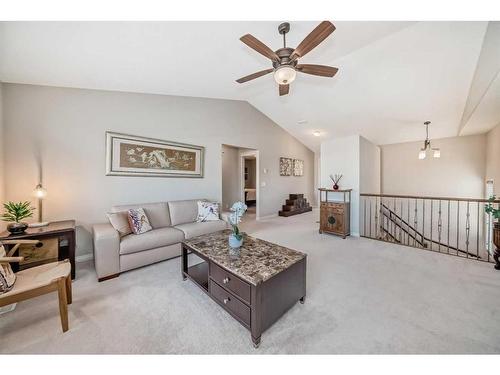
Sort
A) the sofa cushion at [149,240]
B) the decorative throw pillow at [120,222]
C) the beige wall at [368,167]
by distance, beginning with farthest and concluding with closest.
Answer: the beige wall at [368,167]
the decorative throw pillow at [120,222]
the sofa cushion at [149,240]

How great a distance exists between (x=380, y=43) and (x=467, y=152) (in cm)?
436

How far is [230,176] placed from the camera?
20.7ft

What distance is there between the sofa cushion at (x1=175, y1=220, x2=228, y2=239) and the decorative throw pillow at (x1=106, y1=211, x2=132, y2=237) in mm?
695

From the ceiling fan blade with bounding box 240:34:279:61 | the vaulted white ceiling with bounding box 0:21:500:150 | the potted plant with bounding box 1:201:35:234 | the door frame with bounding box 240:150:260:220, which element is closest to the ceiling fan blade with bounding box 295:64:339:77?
the ceiling fan blade with bounding box 240:34:279:61

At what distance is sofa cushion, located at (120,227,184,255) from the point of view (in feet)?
7.89

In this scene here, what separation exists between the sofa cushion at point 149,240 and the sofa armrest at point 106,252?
8 centimetres

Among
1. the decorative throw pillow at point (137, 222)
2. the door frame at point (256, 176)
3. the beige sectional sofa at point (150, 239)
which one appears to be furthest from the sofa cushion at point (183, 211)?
the door frame at point (256, 176)

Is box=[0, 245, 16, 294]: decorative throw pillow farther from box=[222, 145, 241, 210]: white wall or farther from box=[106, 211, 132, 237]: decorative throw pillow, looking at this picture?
box=[222, 145, 241, 210]: white wall

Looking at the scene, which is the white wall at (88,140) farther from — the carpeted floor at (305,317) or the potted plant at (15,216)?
the carpeted floor at (305,317)

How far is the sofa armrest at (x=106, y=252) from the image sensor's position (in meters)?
2.24

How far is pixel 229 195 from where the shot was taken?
6344 millimetres

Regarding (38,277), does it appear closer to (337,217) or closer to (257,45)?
(257,45)
